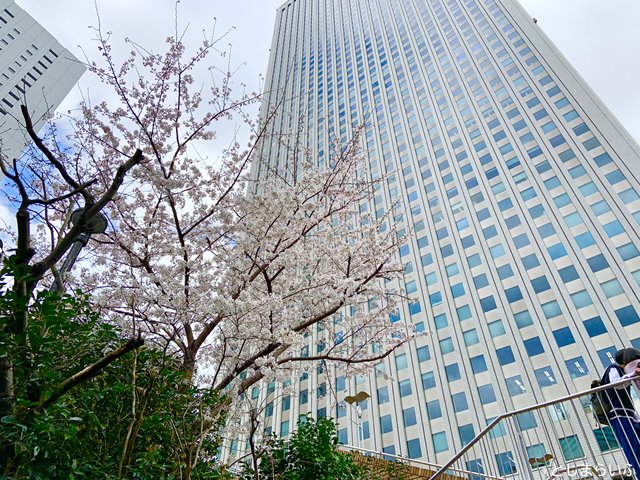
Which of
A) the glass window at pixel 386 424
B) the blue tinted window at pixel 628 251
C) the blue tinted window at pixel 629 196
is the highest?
the blue tinted window at pixel 629 196

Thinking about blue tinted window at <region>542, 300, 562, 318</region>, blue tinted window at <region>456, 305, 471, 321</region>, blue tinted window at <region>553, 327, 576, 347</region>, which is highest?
blue tinted window at <region>456, 305, 471, 321</region>

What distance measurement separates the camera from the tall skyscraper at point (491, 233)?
23.5m

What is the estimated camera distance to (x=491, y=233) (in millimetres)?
30000

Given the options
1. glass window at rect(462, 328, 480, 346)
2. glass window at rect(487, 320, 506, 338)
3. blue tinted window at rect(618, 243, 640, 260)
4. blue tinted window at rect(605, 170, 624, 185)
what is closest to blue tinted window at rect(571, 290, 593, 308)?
blue tinted window at rect(618, 243, 640, 260)

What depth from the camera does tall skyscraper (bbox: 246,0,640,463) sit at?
23.5 m

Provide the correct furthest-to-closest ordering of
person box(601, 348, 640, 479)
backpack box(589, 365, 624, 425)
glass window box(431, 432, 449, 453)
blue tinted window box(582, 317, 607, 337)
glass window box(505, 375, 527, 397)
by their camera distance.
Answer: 1. glass window box(431, 432, 449, 453)
2. glass window box(505, 375, 527, 397)
3. blue tinted window box(582, 317, 607, 337)
4. backpack box(589, 365, 624, 425)
5. person box(601, 348, 640, 479)

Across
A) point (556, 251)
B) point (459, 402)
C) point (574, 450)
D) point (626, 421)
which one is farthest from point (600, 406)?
point (556, 251)

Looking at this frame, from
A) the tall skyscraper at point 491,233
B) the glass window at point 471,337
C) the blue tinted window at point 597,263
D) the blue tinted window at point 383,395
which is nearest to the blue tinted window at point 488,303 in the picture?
the tall skyscraper at point 491,233

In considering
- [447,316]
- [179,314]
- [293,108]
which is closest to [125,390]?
[179,314]

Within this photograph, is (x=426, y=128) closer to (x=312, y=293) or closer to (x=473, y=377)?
(x=473, y=377)

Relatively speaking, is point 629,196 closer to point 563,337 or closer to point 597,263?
point 597,263

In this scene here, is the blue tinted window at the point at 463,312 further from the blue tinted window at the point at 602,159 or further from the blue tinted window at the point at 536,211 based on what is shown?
the blue tinted window at the point at 602,159

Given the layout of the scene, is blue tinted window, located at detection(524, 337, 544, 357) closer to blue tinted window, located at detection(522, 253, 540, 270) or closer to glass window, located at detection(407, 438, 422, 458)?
blue tinted window, located at detection(522, 253, 540, 270)

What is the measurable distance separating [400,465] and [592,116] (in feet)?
109
